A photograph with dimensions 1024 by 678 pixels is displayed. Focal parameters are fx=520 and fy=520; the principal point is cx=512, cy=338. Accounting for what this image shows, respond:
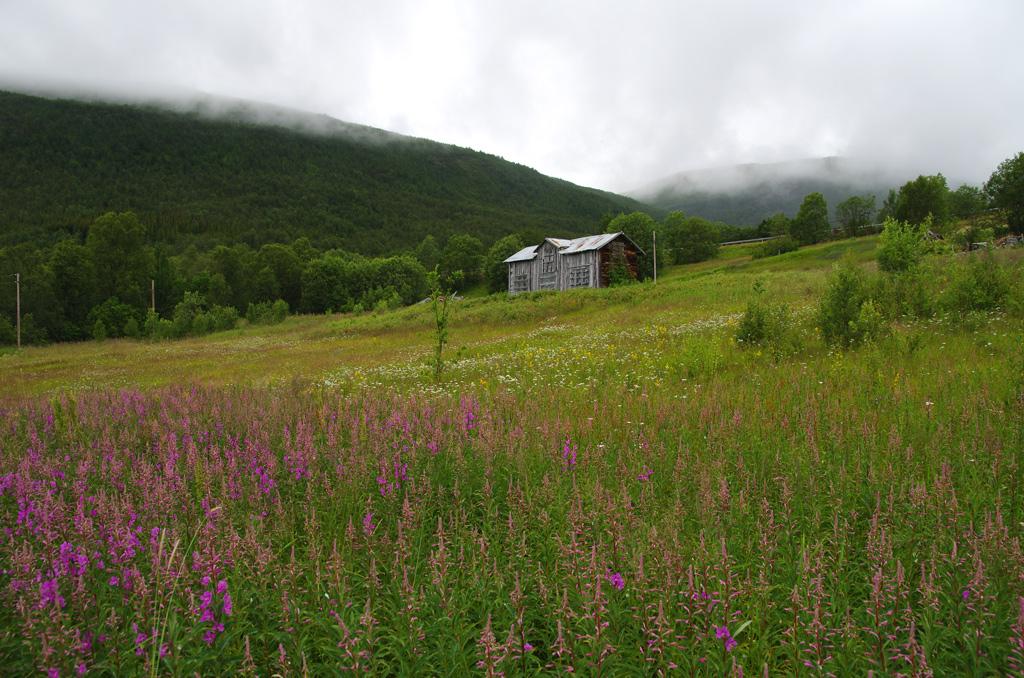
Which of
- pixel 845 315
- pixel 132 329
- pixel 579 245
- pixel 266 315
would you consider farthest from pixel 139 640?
pixel 132 329

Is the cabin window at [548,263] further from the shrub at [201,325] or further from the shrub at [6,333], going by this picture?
the shrub at [6,333]

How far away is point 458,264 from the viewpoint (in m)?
108

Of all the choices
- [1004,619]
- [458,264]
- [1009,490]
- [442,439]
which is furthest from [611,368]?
[458,264]

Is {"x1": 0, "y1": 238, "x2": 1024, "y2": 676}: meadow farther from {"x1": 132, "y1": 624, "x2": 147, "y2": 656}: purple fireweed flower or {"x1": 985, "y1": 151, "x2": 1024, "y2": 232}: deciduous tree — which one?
{"x1": 985, "y1": 151, "x2": 1024, "y2": 232}: deciduous tree

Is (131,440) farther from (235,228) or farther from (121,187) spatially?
(121,187)

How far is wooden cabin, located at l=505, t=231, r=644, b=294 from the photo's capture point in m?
58.1

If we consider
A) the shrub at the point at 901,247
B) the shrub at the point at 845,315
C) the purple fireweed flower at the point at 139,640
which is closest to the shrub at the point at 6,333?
the purple fireweed flower at the point at 139,640

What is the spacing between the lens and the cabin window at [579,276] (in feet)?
193

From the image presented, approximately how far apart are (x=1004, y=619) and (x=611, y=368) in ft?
32.6

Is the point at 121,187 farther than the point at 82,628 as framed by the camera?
Yes

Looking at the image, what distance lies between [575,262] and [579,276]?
1817 millimetres

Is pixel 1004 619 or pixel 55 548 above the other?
pixel 55 548

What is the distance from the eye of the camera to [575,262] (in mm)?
60031

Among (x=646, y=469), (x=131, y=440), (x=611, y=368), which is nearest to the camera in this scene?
(x=646, y=469)
